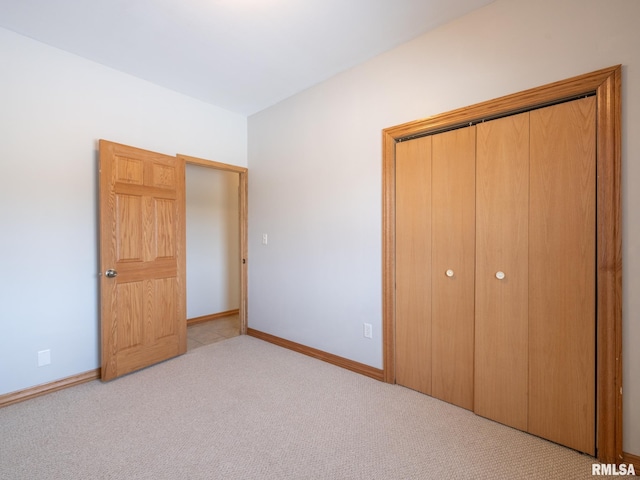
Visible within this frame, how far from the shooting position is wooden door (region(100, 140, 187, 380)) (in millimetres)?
2574

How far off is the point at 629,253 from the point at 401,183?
4.55ft

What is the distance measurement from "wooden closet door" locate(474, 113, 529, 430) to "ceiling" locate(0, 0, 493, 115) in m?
0.98

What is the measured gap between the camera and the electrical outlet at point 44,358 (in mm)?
2389

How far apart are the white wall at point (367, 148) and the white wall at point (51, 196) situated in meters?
1.58

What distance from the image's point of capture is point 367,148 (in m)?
2.65

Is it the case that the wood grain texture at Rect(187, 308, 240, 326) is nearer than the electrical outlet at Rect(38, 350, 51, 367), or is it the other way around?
the electrical outlet at Rect(38, 350, 51, 367)

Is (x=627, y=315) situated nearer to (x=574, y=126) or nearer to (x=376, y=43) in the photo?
(x=574, y=126)

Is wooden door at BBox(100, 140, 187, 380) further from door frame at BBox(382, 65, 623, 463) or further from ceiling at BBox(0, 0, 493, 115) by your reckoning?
door frame at BBox(382, 65, 623, 463)

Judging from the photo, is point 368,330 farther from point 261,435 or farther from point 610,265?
point 610,265

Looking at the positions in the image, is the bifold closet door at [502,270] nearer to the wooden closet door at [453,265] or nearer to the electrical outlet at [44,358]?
the wooden closet door at [453,265]

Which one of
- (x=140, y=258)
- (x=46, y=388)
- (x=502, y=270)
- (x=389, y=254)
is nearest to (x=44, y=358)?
(x=46, y=388)

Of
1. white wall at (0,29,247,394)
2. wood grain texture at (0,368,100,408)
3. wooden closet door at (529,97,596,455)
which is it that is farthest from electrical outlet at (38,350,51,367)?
wooden closet door at (529,97,596,455)

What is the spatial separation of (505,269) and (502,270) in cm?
2

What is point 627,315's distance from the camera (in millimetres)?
1569
